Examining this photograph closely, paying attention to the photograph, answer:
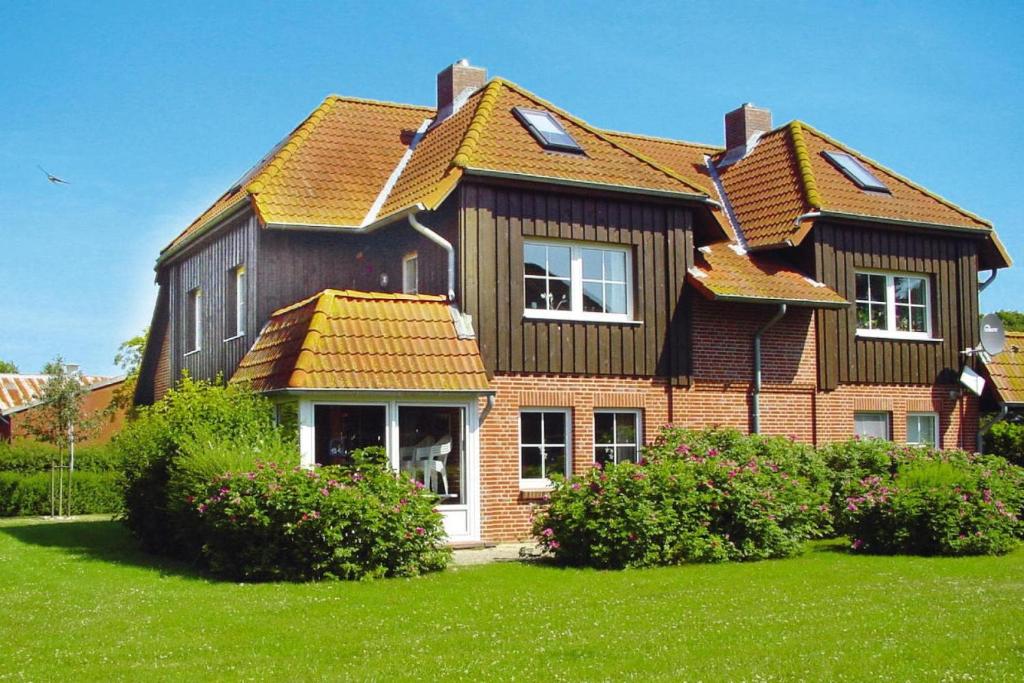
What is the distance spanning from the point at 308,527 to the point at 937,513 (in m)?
8.32

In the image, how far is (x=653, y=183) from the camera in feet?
63.8

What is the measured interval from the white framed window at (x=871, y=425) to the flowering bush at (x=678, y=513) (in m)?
5.07

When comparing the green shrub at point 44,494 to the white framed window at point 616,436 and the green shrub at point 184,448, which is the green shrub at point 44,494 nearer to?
the green shrub at point 184,448

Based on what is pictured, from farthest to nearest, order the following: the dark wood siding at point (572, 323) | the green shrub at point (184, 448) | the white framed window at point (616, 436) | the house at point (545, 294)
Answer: the white framed window at point (616, 436) → the dark wood siding at point (572, 323) → the house at point (545, 294) → the green shrub at point (184, 448)

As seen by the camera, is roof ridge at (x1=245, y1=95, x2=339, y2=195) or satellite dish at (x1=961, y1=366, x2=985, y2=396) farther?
satellite dish at (x1=961, y1=366, x2=985, y2=396)


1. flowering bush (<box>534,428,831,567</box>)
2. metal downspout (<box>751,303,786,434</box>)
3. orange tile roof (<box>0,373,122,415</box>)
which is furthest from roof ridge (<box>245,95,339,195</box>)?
orange tile roof (<box>0,373,122,415</box>)

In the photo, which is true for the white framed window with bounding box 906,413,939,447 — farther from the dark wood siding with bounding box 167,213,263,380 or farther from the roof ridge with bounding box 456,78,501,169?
the dark wood siding with bounding box 167,213,263,380

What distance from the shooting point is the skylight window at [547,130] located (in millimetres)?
19453

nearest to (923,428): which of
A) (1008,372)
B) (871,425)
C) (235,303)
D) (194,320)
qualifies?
(871,425)

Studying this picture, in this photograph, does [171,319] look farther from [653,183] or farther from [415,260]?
[653,183]

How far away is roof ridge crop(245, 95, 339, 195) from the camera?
19.6 metres

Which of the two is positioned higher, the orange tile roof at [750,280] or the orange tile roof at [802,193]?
the orange tile roof at [802,193]

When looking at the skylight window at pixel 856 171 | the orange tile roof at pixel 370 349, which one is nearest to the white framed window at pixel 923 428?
the skylight window at pixel 856 171

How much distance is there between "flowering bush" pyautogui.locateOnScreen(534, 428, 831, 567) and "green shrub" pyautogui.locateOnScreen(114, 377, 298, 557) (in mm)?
3634
